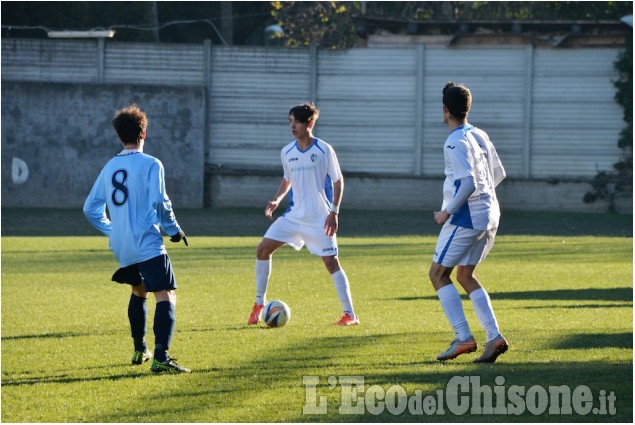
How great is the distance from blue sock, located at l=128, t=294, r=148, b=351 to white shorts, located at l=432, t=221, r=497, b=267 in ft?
6.55

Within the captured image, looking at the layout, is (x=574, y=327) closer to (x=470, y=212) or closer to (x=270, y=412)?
(x=470, y=212)

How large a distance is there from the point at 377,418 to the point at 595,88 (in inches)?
1030

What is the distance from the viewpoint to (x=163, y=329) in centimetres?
775

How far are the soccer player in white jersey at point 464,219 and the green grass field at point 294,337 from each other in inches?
8.8

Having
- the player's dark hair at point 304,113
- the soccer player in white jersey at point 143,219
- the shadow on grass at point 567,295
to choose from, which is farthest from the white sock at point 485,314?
the shadow on grass at point 567,295

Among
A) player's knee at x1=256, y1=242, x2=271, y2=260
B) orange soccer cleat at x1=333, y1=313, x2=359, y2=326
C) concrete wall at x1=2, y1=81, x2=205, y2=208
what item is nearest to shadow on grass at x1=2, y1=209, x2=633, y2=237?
concrete wall at x1=2, y1=81, x2=205, y2=208

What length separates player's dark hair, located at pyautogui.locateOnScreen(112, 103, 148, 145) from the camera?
25.5 ft

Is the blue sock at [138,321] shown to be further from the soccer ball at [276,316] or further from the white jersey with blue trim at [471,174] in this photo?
the white jersey with blue trim at [471,174]

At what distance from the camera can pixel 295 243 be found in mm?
10469

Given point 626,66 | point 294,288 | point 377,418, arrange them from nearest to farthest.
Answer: point 377,418, point 294,288, point 626,66

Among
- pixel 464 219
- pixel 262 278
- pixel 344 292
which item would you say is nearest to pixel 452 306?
pixel 464 219

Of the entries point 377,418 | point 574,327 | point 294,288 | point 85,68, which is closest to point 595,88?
point 85,68

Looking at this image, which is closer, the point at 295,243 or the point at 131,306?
the point at 131,306

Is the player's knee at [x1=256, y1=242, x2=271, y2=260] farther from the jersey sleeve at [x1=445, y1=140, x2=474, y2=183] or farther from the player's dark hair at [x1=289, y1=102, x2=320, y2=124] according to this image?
the jersey sleeve at [x1=445, y1=140, x2=474, y2=183]
